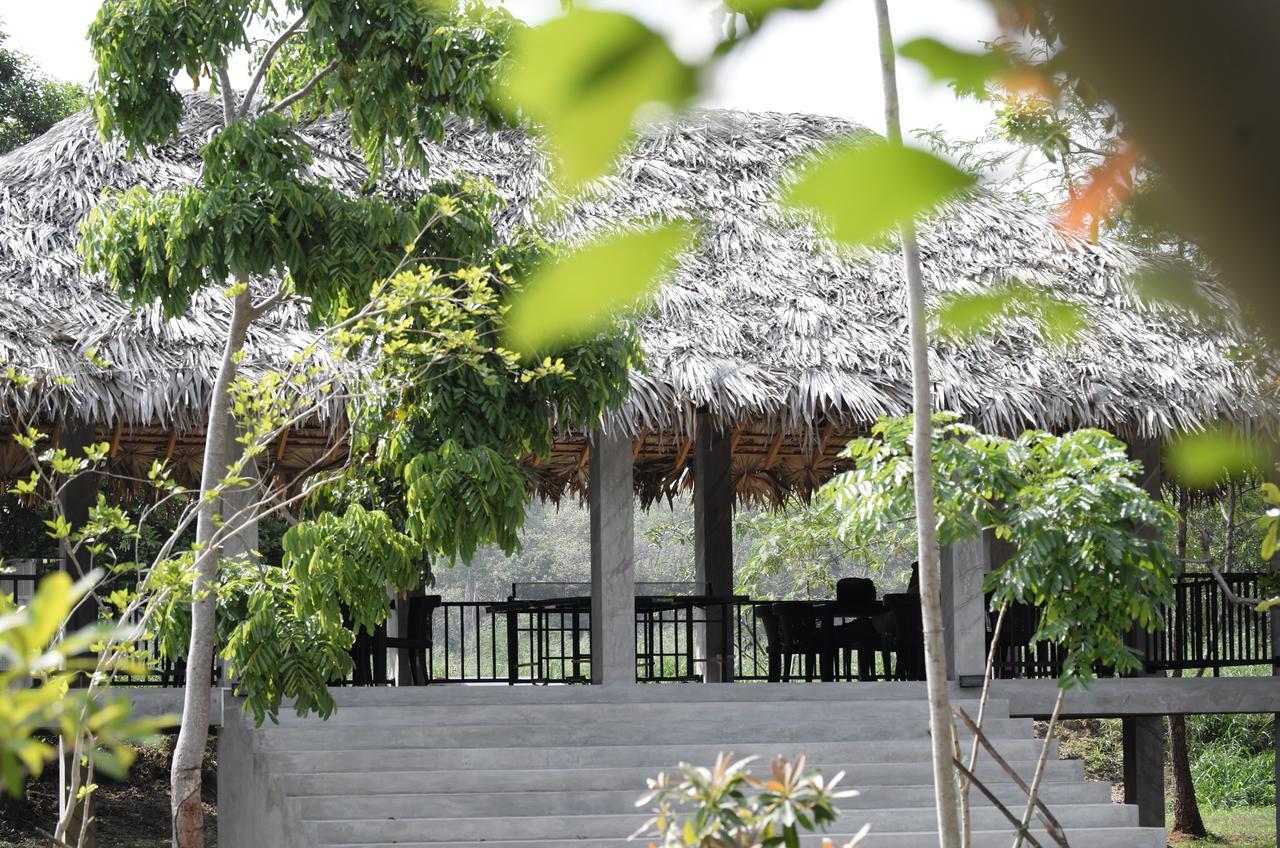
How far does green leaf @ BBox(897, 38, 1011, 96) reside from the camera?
21.1 inches

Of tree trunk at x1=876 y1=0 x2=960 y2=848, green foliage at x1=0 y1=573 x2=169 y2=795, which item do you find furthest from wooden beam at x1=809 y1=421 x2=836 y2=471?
green foliage at x1=0 y1=573 x2=169 y2=795

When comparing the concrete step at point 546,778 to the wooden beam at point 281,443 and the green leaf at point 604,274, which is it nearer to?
the wooden beam at point 281,443

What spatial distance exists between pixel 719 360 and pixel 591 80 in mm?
7606

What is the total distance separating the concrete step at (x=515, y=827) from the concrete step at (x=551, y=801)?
0.26 ft

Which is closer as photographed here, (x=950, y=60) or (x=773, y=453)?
(x=950, y=60)

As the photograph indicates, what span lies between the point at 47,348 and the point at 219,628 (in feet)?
7.54

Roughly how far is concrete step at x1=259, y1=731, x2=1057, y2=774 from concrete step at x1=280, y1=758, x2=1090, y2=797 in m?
0.07

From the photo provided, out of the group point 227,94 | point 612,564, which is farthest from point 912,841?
point 227,94

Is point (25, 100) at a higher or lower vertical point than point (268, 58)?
higher

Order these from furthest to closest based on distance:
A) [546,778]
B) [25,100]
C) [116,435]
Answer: [25,100] → [116,435] → [546,778]

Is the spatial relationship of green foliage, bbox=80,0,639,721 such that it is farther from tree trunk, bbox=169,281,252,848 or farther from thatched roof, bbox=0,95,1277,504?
thatched roof, bbox=0,95,1277,504

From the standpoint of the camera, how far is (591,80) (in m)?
0.49

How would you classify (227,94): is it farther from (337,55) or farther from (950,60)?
(950,60)

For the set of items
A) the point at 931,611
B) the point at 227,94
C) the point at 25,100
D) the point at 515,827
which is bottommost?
the point at 515,827
